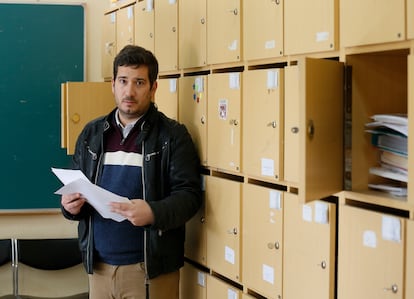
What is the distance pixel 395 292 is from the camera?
1624mm

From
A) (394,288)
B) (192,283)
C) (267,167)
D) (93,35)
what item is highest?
(93,35)

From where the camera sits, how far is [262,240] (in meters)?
2.20

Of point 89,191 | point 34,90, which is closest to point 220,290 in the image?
point 89,191

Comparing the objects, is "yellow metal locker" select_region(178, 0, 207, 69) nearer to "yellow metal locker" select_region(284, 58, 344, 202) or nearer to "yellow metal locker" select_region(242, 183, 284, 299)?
"yellow metal locker" select_region(242, 183, 284, 299)

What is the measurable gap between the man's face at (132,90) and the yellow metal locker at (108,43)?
3.93 ft

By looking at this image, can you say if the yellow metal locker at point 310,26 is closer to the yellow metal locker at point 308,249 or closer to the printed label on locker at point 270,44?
the printed label on locker at point 270,44

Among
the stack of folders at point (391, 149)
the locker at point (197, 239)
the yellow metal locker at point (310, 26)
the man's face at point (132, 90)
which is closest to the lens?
the stack of folders at point (391, 149)

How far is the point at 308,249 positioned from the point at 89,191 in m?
0.89

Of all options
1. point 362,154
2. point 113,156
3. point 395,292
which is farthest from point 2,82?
point 395,292

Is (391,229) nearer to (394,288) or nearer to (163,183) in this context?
(394,288)

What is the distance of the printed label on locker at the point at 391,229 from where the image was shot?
1614 mm

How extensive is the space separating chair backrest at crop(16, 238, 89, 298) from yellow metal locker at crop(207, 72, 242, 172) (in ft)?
5.94

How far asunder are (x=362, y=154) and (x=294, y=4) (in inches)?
22.5

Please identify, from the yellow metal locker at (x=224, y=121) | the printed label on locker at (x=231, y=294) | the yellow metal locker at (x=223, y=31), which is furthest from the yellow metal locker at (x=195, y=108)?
the printed label on locker at (x=231, y=294)
